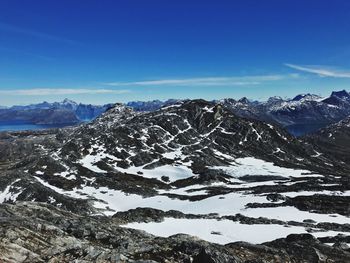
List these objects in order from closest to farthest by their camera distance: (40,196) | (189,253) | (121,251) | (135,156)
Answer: (121,251) < (189,253) < (40,196) < (135,156)

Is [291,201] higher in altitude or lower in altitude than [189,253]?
lower

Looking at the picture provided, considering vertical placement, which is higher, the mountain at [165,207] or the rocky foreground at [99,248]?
the rocky foreground at [99,248]

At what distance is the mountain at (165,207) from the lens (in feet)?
107

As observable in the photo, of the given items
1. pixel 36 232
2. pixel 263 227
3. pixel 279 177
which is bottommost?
pixel 279 177

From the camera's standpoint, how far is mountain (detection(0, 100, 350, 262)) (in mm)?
32531

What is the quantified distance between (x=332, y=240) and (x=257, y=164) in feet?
434

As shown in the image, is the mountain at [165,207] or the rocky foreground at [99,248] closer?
the rocky foreground at [99,248]

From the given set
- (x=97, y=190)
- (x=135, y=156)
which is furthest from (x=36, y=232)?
(x=135, y=156)

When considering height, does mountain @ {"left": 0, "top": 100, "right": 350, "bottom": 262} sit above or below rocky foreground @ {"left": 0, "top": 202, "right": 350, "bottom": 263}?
below

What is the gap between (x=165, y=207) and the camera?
10788 cm

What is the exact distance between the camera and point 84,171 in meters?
161

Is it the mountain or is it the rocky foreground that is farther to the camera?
the mountain

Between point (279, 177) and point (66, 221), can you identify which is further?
point (279, 177)

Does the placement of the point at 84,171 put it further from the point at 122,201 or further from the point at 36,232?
the point at 36,232
